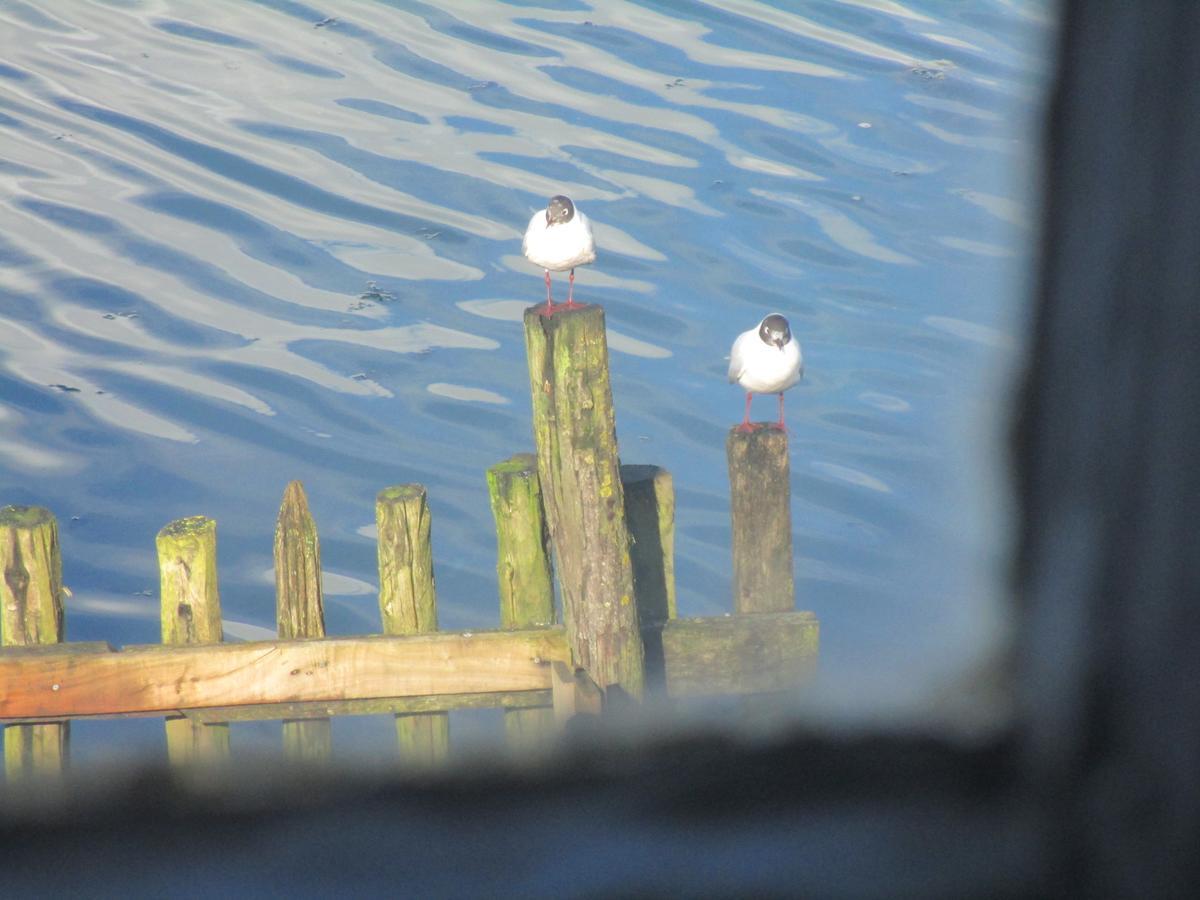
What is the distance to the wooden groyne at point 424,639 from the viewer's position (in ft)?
13.2

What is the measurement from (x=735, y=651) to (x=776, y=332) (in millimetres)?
1753

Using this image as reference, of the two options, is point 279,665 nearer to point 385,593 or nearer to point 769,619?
point 385,593

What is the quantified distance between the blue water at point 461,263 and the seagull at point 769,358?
96 cm

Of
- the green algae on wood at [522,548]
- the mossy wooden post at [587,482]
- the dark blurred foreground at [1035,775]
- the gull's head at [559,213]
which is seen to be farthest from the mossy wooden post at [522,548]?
the dark blurred foreground at [1035,775]

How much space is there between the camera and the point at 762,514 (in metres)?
4.68

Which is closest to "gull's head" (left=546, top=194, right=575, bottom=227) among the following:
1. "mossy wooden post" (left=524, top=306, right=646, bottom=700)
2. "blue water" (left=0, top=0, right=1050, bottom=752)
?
"blue water" (left=0, top=0, right=1050, bottom=752)

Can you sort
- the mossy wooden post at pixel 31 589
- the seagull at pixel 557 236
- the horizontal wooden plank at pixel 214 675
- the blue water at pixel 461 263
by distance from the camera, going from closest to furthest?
the horizontal wooden plank at pixel 214 675, the mossy wooden post at pixel 31 589, the seagull at pixel 557 236, the blue water at pixel 461 263

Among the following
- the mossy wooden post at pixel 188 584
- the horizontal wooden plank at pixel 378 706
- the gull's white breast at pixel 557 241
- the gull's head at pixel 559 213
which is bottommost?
the horizontal wooden plank at pixel 378 706

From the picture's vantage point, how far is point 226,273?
36.6ft

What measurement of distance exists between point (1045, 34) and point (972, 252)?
36.7 feet

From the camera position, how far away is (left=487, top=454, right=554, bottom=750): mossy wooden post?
446 centimetres

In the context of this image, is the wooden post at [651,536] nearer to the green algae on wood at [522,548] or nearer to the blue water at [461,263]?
the green algae on wood at [522,548]

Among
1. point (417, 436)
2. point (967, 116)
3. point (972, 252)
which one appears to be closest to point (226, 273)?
point (417, 436)

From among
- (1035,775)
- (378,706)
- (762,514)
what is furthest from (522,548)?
(1035,775)
